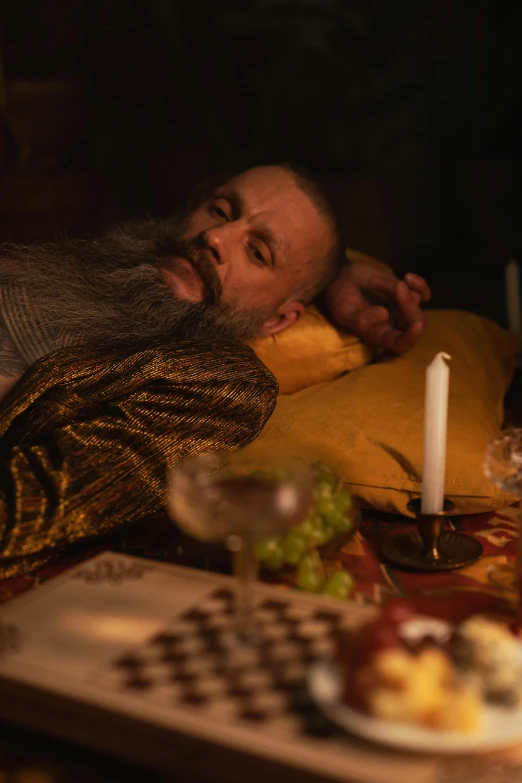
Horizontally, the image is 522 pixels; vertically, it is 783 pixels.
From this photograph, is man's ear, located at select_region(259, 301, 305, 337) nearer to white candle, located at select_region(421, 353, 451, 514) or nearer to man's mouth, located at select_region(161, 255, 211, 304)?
man's mouth, located at select_region(161, 255, 211, 304)

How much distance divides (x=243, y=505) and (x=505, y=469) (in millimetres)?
549

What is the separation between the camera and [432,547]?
1.41 m

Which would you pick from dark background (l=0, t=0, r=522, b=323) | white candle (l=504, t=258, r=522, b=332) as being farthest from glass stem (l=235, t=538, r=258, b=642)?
dark background (l=0, t=0, r=522, b=323)

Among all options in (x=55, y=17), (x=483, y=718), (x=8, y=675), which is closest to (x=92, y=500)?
(x=8, y=675)

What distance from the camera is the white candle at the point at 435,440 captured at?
133 cm

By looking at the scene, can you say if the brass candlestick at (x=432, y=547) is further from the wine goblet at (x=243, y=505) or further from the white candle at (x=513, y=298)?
the white candle at (x=513, y=298)

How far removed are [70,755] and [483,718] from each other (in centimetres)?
47

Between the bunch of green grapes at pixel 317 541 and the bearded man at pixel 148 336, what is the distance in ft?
0.98

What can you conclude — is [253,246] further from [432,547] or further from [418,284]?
[432,547]

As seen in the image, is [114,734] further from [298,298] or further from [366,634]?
[298,298]

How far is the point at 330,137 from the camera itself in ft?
9.92

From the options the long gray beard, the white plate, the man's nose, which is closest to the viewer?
the white plate

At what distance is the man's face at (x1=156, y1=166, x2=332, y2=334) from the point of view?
2.00m

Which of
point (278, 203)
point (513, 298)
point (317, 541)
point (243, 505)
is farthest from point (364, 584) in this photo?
point (513, 298)
